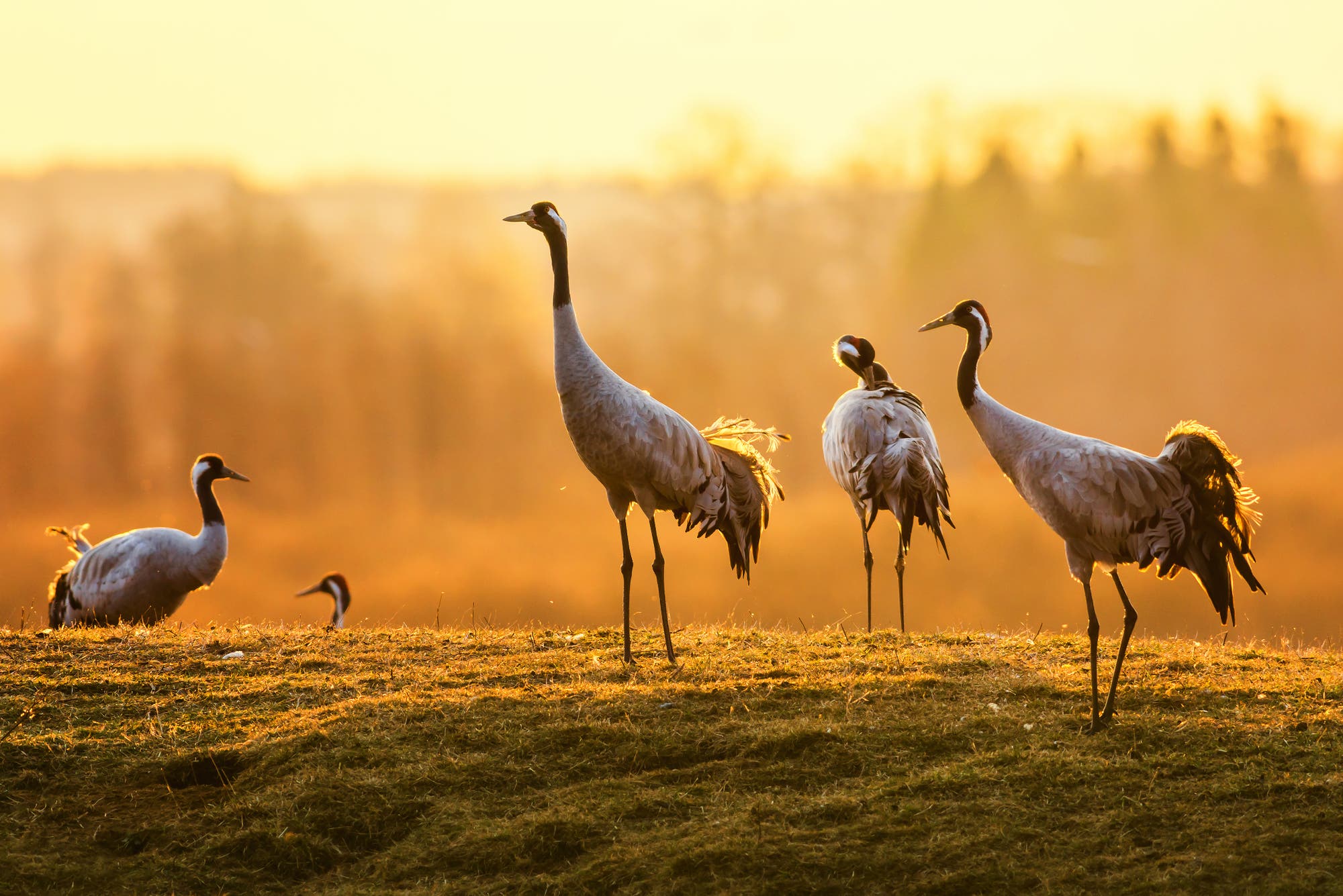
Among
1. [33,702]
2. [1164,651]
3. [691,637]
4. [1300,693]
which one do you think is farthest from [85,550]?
[1300,693]

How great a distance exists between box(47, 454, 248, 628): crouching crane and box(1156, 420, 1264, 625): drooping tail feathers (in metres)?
10.1

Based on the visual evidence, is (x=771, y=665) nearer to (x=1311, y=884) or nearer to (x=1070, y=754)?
(x=1070, y=754)

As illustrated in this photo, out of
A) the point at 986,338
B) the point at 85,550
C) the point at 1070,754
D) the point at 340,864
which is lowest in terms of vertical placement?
the point at 340,864

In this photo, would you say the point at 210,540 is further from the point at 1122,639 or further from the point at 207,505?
the point at 1122,639

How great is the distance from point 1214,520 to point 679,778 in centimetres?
375

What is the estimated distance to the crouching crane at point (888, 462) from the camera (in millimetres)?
11117

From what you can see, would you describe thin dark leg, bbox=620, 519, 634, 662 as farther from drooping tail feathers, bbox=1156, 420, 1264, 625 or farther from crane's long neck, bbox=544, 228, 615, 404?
drooping tail feathers, bbox=1156, 420, 1264, 625

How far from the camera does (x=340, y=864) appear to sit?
20.4 feet

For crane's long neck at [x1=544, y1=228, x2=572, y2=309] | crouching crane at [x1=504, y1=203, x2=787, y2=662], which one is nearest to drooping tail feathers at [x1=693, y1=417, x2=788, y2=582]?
crouching crane at [x1=504, y1=203, x2=787, y2=662]

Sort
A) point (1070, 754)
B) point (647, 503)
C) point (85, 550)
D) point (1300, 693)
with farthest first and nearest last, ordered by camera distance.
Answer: point (85, 550), point (647, 503), point (1300, 693), point (1070, 754)

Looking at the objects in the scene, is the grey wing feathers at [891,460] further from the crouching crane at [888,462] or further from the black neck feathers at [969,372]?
the black neck feathers at [969,372]

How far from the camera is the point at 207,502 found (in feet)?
45.2

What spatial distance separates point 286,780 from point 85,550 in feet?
28.8

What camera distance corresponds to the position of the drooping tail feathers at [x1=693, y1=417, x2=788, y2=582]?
1047 centimetres
